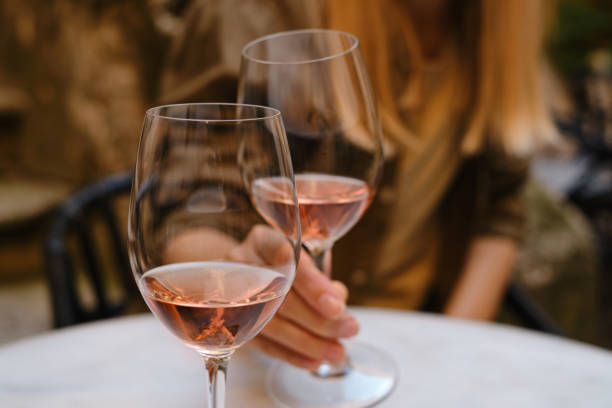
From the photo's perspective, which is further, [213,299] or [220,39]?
[220,39]

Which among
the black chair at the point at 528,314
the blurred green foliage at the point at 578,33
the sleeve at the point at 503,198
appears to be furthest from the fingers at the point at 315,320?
the blurred green foliage at the point at 578,33

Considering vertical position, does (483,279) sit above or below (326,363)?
below

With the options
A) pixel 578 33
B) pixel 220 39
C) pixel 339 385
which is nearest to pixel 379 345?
pixel 339 385

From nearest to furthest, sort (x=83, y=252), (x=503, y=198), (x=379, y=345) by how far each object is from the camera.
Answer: (x=379, y=345) → (x=83, y=252) → (x=503, y=198)

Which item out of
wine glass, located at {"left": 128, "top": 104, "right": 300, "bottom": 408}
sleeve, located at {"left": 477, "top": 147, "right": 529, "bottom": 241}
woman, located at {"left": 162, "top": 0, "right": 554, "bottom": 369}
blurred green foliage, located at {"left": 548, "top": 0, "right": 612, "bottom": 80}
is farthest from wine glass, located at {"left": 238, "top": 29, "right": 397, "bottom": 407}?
blurred green foliage, located at {"left": 548, "top": 0, "right": 612, "bottom": 80}

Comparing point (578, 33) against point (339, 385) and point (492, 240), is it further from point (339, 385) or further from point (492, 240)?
point (339, 385)

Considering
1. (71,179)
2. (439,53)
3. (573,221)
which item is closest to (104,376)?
(439,53)

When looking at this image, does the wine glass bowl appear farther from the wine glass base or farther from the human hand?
the wine glass base

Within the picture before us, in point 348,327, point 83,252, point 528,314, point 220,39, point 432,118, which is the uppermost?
point 220,39

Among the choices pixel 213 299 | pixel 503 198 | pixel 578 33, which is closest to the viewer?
pixel 213 299

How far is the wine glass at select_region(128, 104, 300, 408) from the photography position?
1.41ft

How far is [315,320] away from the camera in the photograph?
1.97 ft

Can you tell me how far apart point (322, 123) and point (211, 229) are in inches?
7.3

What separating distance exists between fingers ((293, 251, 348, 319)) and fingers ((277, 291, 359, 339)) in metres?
0.01
